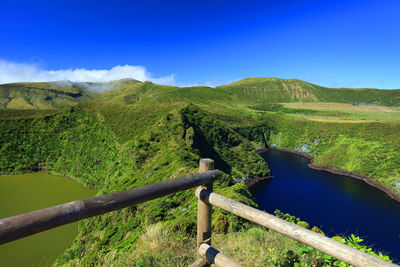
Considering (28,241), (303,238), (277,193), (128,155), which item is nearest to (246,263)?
(303,238)

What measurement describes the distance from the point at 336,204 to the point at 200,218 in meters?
59.1

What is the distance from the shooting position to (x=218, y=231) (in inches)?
327

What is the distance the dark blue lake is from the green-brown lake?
3834 cm

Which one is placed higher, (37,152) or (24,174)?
(37,152)

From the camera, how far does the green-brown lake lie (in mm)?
24938

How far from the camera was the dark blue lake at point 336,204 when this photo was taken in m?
→ 40.4

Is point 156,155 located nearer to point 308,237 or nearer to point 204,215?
point 204,215

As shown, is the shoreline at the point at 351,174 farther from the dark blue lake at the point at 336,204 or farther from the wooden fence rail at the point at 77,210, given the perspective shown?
the wooden fence rail at the point at 77,210

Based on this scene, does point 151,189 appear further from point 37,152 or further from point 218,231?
point 37,152

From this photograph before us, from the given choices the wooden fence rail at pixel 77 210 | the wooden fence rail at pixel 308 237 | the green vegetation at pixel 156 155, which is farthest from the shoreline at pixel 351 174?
the wooden fence rail at pixel 77 210

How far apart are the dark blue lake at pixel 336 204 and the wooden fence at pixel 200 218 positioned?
38964 mm

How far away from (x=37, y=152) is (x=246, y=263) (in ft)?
244

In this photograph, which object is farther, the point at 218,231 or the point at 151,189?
the point at 218,231

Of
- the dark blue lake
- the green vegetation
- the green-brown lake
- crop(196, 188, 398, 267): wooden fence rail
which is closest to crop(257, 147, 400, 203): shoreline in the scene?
the dark blue lake
